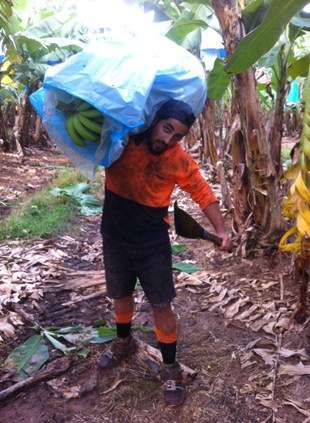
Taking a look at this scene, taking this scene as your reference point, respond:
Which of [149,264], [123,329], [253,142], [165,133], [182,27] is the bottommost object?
[123,329]

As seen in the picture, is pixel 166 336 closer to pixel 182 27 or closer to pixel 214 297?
pixel 214 297

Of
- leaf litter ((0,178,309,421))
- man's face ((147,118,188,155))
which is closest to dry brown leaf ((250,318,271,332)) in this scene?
leaf litter ((0,178,309,421))

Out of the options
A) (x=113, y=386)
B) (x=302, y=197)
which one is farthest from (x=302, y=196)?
(x=113, y=386)

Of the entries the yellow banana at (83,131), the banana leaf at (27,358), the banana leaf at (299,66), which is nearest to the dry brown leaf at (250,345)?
the banana leaf at (27,358)

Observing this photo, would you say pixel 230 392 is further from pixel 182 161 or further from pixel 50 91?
pixel 50 91

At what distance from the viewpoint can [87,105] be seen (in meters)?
1.56

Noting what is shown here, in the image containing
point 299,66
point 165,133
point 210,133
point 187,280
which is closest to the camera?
point 165,133

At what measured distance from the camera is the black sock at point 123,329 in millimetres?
2197

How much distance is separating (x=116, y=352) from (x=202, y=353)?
533 millimetres

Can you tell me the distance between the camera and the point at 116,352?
7.29 feet

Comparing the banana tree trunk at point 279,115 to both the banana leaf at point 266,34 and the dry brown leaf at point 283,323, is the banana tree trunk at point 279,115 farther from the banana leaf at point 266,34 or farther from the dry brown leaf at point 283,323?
the dry brown leaf at point 283,323

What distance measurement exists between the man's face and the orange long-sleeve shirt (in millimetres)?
91

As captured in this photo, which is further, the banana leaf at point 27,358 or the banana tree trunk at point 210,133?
the banana tree trunk at point 210,133

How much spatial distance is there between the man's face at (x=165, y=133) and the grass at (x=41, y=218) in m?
2.77
